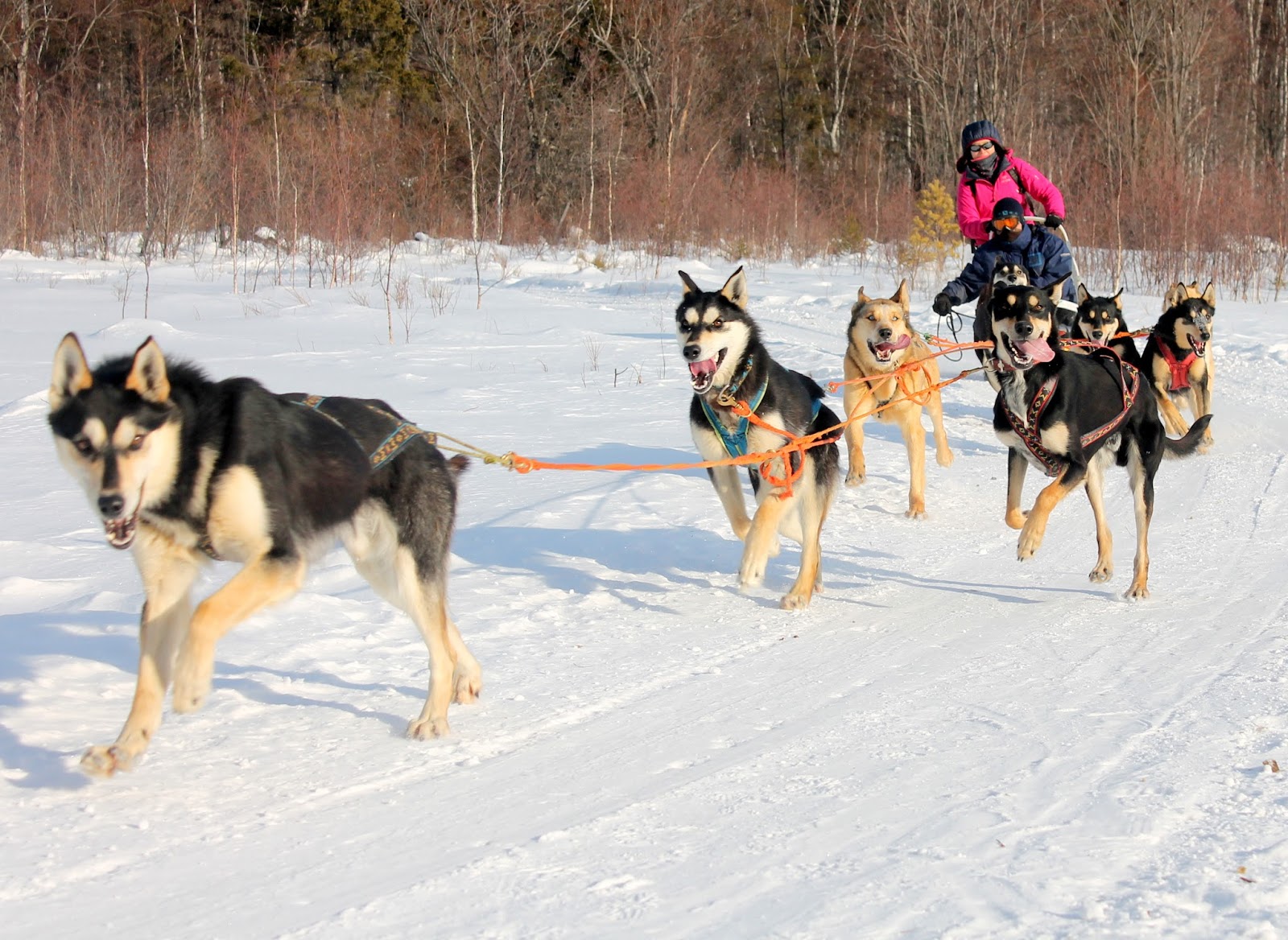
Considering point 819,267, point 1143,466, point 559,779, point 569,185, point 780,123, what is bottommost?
point 559,779

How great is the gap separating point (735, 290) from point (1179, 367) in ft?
15.4

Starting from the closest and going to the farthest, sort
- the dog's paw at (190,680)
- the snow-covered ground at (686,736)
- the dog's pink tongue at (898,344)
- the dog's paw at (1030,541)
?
the snow-covered ground at (686,736)
the dog's paw at (190,680)
the dog's paw at (1030,541)
the dog's pink tongue at (898,344)

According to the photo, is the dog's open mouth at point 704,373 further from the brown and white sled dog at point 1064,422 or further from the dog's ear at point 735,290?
the brown and white sled dog at point 1064,422

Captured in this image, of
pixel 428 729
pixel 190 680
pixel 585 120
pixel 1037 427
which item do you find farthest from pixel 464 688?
pixel 585 120

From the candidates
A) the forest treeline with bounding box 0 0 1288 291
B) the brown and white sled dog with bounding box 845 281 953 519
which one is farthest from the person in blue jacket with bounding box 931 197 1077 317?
the forest treeline with bounding box 0 0 1288 291

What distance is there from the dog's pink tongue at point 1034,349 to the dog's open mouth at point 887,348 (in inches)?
61.7

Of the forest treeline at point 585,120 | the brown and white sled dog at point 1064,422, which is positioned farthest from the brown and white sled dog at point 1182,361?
the forest treeline at point 585,120

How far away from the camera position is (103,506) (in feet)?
9.65

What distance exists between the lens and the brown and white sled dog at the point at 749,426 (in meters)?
5.11

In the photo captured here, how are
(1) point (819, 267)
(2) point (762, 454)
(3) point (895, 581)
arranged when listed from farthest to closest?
(1) point (819, 267), (3) point (895, 581), (2) point (762, 454)

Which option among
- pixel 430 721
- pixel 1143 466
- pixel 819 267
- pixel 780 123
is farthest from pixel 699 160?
pixel 430 721

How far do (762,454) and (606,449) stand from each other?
314 centimetres

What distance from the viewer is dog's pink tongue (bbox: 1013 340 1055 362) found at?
17.8 feet

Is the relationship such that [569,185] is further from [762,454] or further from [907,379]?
[762,454]
